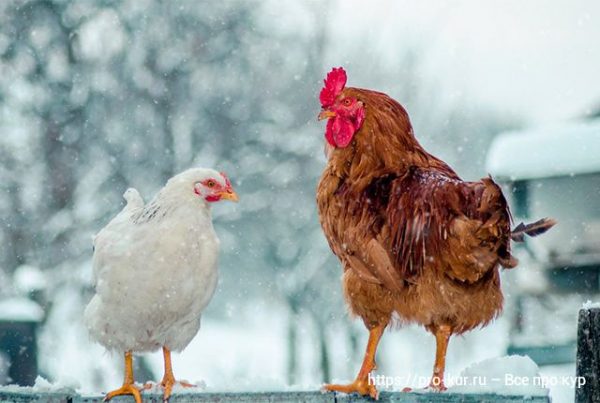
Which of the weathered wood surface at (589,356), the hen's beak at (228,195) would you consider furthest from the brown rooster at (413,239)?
the weathered wood surface at (589,356)

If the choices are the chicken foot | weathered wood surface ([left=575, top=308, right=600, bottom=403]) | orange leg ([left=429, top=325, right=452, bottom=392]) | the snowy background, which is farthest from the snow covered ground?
weathered wood surface ([left=575, top=308, right=600, bottom=403])

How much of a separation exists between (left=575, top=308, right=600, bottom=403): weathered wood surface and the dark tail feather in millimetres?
945

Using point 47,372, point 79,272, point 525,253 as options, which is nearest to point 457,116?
point 525,253

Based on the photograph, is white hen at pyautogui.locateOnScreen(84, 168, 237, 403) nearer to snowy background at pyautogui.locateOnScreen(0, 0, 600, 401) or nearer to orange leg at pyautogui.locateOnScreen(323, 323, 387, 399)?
orange leg at pyautogui.locateOnScreen(323, 323, 387, 399)

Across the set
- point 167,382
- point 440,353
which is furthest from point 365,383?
point 167,382

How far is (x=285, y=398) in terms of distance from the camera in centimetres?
293

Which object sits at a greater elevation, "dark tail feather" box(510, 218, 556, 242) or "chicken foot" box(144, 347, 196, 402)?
"dark tail feather" box(510, 218, 556, 242)

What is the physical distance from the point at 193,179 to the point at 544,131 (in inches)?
485

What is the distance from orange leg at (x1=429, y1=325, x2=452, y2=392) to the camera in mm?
3378

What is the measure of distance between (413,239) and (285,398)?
0.91 m

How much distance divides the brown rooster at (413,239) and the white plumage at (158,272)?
481 millimetres

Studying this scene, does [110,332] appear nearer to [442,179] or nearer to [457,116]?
[442,179]

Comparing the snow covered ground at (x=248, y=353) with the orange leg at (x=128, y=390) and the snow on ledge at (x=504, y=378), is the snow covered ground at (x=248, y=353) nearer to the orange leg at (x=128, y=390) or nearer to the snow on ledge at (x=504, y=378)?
the orange leg at (x=128, y=390)

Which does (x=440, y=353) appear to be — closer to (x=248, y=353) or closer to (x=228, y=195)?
(x=228, y=195)
